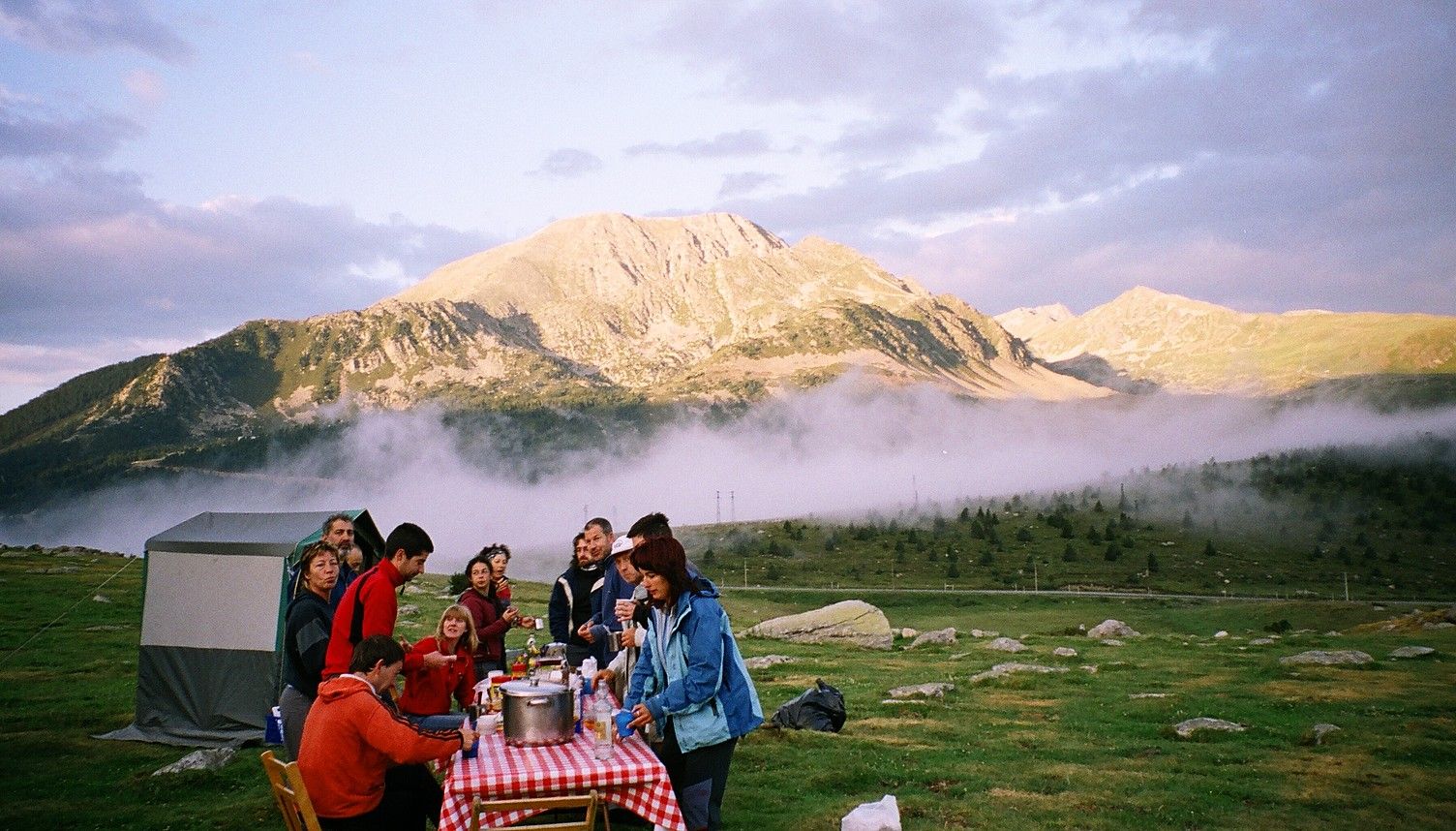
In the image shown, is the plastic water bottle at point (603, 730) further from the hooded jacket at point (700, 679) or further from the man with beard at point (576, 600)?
the man with beard at point (576, 600)

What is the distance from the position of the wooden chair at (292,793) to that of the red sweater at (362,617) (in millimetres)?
1482

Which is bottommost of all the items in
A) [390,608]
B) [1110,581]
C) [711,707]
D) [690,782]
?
[1110,581]

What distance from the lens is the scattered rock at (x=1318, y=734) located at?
16.9m

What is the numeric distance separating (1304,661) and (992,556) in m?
105

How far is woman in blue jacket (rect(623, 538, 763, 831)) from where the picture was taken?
9133 mm

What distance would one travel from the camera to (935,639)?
40000mm

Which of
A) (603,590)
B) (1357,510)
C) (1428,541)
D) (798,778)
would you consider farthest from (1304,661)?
(1357,510)

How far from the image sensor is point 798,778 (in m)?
14.8

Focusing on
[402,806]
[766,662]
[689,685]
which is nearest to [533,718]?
[402,806]

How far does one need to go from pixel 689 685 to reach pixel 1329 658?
2554cm

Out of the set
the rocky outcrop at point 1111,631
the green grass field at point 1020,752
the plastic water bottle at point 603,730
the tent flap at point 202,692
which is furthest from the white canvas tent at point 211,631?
the rocky outcrop at point 1111,631

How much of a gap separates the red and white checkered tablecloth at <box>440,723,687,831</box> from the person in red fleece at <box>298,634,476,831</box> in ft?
1.24

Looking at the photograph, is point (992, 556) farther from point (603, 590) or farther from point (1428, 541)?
point (603, 590)

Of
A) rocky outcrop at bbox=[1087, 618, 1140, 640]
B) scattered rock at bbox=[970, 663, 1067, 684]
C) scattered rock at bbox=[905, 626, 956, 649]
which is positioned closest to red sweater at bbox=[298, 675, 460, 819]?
scattered rock at bbox=[970, 663, 1067, 684]
